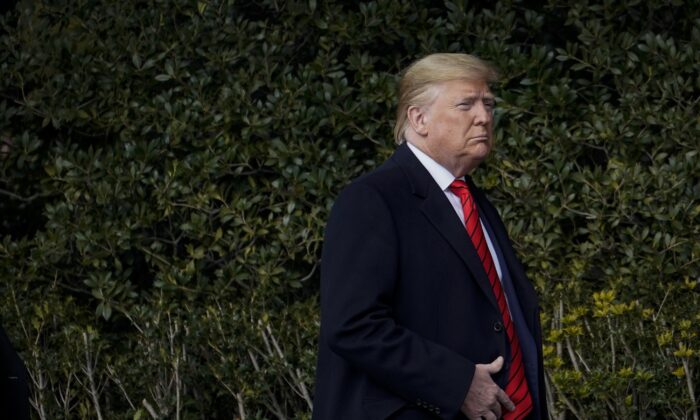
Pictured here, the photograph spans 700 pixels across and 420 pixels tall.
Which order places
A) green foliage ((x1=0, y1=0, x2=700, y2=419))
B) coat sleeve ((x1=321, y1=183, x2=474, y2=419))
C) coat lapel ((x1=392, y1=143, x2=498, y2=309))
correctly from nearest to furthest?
coat sleeve ((x1=321, y1=183, x2=474, y2=419)) → coat lapel ((x1=392, y1=143, x2=498, y2=309)) → green foliage ((x1=0, y1=0, x2=700, y2=419))

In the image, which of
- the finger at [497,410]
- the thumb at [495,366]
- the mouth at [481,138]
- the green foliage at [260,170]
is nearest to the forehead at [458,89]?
the mouth at [481,138]

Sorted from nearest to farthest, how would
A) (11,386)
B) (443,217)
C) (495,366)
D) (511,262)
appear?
(11,386)
(495,366)
(443,217)
(511,262)

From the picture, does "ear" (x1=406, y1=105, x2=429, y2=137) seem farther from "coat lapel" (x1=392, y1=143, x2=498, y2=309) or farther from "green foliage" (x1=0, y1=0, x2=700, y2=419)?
"green foliage" (x1=0, y1=0, x2=700, y2=419)

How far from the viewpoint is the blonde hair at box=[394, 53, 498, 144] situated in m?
3.26

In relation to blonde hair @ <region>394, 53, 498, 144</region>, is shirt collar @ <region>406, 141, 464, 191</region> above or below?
below

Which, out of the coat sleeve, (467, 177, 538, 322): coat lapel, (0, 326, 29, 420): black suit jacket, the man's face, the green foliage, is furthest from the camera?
the green foliage

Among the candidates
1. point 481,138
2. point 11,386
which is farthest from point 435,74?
point 11,386

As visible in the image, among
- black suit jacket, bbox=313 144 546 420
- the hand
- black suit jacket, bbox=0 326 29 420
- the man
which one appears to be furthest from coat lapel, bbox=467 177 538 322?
black suit jacket, bbox=0 326 29 420

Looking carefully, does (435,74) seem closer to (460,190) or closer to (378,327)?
(460,190)

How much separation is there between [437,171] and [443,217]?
7.0 inches

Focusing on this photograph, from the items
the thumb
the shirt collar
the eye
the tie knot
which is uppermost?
the eye

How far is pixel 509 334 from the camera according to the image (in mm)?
3158

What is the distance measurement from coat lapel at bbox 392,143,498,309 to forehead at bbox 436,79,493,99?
0.20 meters

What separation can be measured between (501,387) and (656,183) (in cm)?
251
